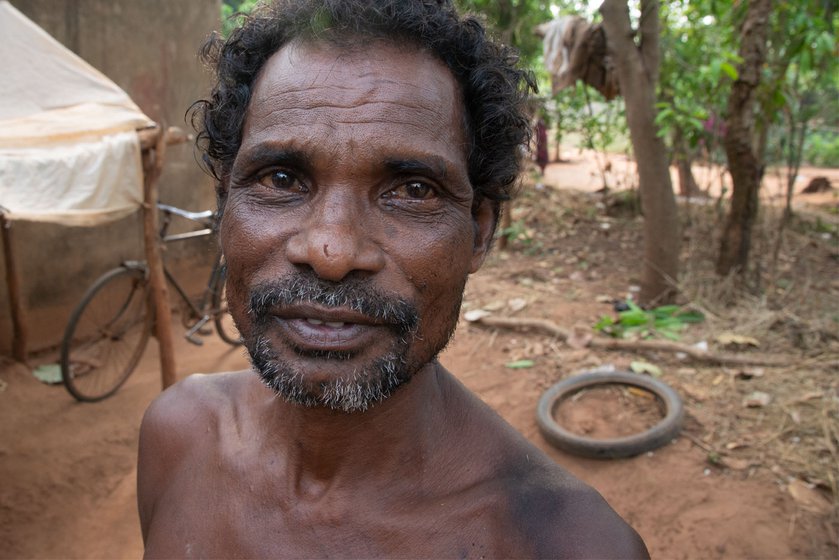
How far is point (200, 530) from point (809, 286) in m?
6.61

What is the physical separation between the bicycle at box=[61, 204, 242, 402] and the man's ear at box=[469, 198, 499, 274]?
12.3 ft

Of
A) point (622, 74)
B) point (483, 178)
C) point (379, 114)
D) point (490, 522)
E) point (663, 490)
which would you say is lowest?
point (663, 490)

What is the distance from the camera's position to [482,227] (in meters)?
1.72

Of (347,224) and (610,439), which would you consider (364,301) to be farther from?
(610,439)

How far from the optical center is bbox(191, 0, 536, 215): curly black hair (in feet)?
4.79

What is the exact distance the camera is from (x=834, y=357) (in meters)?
4.93

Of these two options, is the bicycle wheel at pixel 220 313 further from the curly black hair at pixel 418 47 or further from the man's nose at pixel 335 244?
the man's nose at pixel 335 244

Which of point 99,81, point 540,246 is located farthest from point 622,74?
point 99,81

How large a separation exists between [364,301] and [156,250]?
12.3 feet

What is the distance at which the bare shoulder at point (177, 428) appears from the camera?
5.80ft

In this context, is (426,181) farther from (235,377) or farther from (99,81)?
(99,81)

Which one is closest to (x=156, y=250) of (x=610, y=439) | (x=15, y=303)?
(x=15, y=303)

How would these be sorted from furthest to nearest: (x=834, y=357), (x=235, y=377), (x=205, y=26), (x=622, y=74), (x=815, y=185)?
(x=815, y=185), (x=205, y=26), (x=622, y=74), (x=834, y=357), (x=235, y=377)

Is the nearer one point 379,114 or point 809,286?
point 379,114
